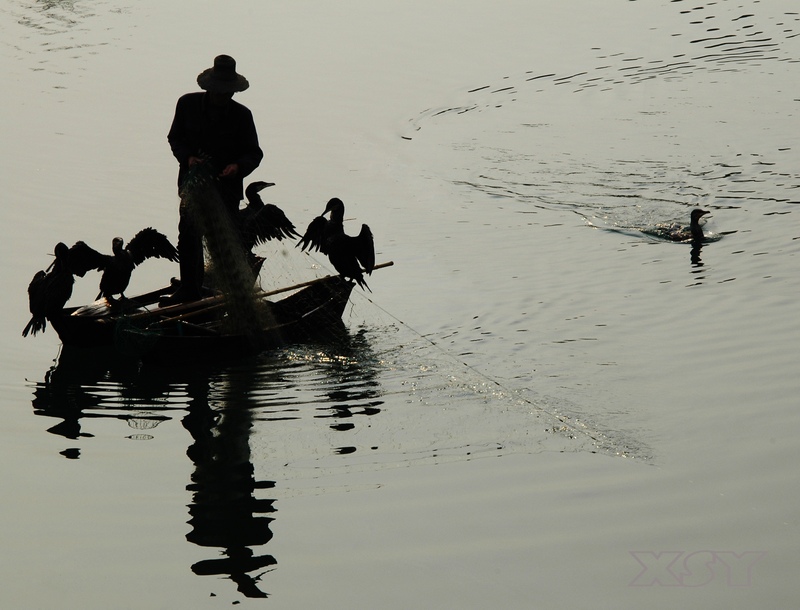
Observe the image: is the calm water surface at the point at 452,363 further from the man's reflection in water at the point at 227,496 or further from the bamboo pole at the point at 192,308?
the bamboo pole at the point at 192,308

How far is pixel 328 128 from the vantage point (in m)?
19.1

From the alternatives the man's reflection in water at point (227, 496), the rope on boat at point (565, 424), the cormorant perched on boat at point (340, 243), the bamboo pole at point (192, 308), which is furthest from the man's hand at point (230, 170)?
the rope on boat at point (565, 424)

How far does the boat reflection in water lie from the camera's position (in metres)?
7.26

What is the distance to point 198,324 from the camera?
34.8 feet

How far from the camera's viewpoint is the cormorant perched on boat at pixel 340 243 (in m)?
10.7

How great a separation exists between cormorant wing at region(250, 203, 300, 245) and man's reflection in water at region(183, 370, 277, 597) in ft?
6.30

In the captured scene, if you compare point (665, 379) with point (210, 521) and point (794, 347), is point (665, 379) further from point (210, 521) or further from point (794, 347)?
point (210, 521)

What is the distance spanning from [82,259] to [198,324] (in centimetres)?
134

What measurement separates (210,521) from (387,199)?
941cm

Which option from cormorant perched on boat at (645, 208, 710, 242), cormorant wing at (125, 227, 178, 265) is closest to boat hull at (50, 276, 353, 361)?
cormorant wing at (125, 227, 178, 265)

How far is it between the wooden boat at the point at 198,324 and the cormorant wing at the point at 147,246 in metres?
0.49

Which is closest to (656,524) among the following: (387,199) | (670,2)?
(387,199)

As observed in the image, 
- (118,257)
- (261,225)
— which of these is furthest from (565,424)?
(118,257)

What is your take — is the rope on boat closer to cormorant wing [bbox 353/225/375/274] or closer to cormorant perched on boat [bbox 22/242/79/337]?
cormorant wing [bbox 353/225/375/274]
